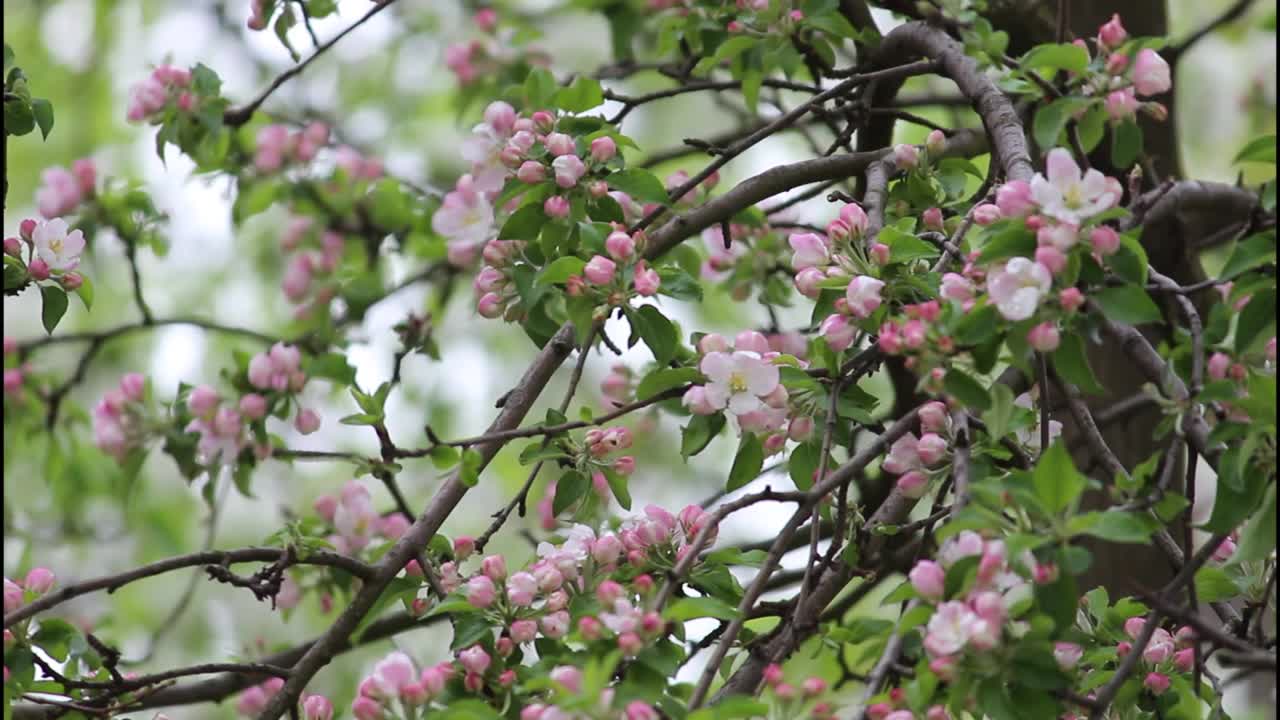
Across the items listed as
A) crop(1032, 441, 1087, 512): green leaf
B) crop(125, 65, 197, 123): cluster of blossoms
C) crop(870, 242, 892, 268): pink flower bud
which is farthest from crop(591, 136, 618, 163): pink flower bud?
crop(125, 65, 197, 123): cluster of blossoms

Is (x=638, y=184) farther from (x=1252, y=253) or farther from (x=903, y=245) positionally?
(x=1252, y=253)

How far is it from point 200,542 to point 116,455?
3078mm

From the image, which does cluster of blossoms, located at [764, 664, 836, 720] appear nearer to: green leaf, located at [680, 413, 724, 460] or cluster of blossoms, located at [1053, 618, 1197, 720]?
cluster of blossoms, located at [1053, 618, 1197, 720]

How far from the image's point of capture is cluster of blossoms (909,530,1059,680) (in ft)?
3.81

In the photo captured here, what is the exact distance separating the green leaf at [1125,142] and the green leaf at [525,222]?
66 centimetres

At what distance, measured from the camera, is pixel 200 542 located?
543 centimetres

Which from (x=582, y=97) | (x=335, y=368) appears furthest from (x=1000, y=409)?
(x=335, y=368)

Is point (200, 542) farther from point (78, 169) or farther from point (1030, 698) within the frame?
point (1030, 698)

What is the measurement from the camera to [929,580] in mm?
1213

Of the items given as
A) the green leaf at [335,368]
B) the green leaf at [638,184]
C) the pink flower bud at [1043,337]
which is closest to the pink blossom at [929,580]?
the pink flower bud at [1043,337]

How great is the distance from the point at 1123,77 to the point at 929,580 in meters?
0.57

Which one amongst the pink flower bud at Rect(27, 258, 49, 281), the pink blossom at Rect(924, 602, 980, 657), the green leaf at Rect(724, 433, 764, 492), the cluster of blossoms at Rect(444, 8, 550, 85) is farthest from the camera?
the cluster of blossoms at Rect(444, 8, 550, 85)

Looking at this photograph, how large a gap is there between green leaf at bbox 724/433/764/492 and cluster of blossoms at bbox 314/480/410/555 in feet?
2.80

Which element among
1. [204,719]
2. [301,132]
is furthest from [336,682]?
[301,132]
